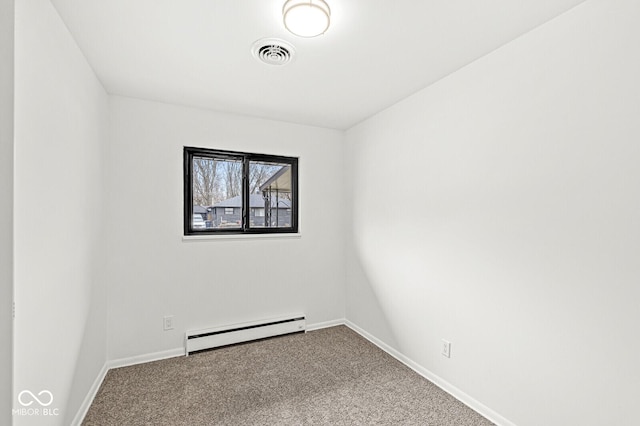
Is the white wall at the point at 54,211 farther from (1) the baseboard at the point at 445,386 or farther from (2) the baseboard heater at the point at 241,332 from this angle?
(1) the baseboard at the point at 445,386

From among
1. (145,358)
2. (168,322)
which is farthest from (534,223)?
(145,358)

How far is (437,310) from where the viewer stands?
2.37 meters

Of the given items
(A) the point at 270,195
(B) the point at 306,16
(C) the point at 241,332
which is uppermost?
(B) the point at 306,16

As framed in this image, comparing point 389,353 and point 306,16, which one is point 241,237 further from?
point 306,16

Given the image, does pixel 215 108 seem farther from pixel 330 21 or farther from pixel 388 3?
pixel 388 3

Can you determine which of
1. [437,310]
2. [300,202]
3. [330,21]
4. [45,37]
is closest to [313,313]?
[300,202]

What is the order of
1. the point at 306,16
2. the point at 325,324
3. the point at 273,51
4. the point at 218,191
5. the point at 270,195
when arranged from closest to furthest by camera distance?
the point at 306,16
the point at 273,51
the point at 218,191
the point at 270,195
the point at 325,324

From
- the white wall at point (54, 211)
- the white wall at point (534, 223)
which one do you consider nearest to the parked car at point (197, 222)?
the white wall at point (54, 211)

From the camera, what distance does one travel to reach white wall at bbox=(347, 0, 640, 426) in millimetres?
1403

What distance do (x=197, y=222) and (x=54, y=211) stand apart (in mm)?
1440

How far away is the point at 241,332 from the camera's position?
3.09 metres

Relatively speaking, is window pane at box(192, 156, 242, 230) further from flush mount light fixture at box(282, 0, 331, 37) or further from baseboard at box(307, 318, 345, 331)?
flush mount light fixture at box(282, 0, 331, 37)

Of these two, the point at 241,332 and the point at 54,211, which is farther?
the point at 241,332
